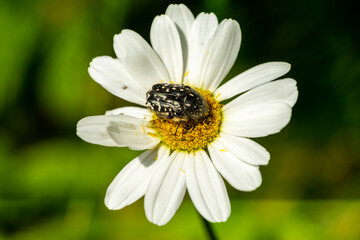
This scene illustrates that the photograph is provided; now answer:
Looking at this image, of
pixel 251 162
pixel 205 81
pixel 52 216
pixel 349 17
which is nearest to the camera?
pixel 251 162

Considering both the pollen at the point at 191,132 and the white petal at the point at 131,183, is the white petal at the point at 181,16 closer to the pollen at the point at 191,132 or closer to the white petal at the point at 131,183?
the pollen at the point at 191,132

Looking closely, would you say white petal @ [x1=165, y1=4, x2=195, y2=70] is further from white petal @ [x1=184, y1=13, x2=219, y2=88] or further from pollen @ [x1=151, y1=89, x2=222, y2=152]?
pollen @ [x1=151, y1=89, x2=222, y2=152]

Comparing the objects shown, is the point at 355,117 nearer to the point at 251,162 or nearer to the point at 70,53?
the point at 251,162

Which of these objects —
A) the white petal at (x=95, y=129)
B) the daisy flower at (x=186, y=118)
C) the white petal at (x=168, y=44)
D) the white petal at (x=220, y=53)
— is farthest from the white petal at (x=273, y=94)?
the white petal at (x=95, y=129)

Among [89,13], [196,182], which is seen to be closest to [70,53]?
[89,13]

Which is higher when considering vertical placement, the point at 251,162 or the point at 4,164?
the point at 251,162

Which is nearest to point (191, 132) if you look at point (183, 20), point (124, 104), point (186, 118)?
point (186, 118)

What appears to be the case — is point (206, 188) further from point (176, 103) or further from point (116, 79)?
point (116, 79)
